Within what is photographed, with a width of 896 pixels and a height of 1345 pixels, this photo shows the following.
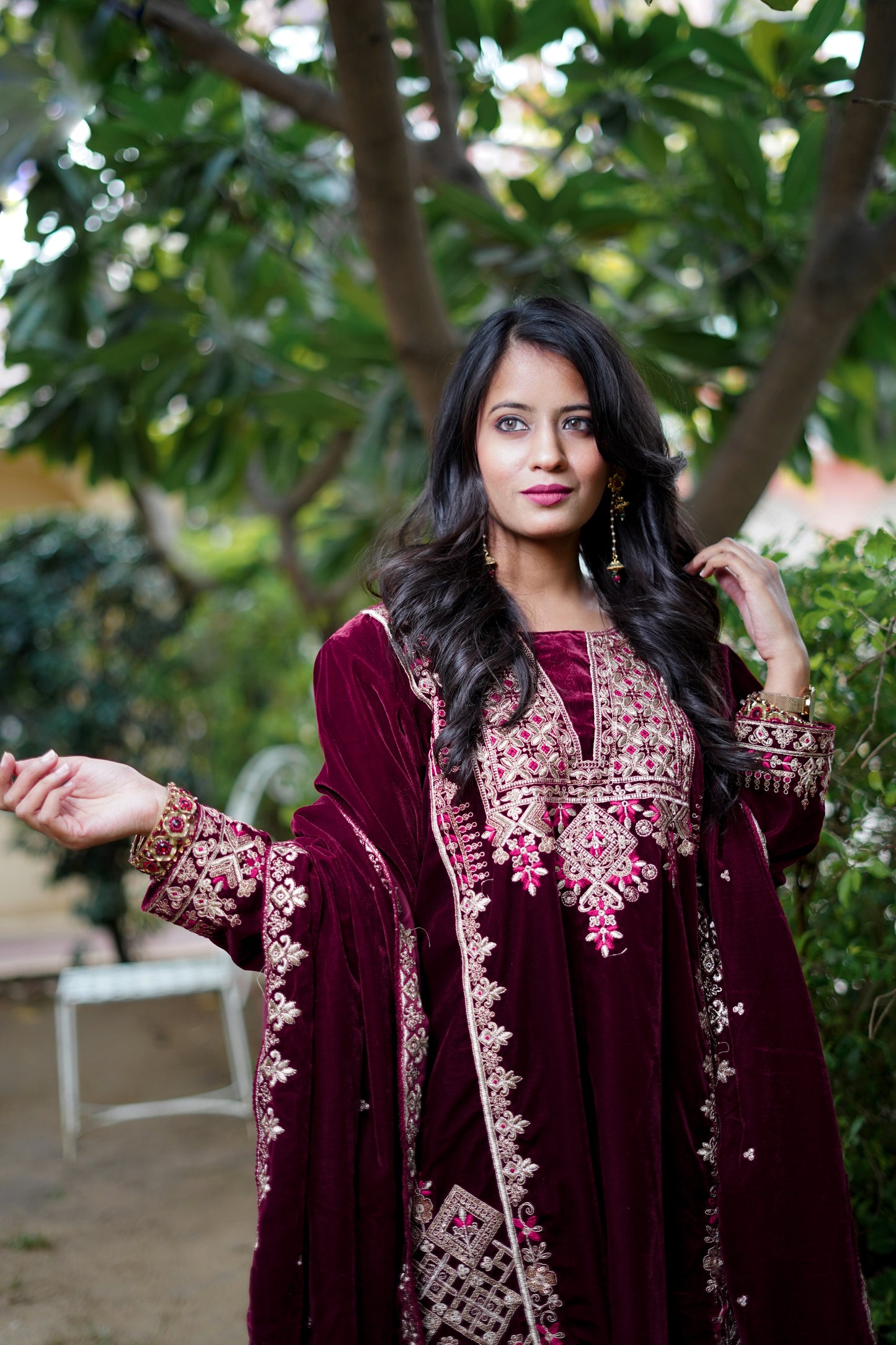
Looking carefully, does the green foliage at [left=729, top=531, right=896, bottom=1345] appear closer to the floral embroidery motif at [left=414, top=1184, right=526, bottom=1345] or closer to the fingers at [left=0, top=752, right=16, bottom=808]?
the floral embroidery motif at [left=414, top=1184, right=526, bottom=1345]

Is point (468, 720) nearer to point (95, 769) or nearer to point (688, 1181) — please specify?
point (95, 769)

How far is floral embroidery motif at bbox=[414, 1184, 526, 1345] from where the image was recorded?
4.71 feet

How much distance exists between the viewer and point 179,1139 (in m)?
3.79

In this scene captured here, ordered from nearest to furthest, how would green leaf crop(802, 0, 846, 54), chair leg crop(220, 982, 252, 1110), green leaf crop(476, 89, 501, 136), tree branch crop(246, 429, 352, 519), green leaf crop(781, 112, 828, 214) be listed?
green leaf crop(802, 0, 846, 54) → green leaf crop(781, 112, 828, 214) → green leaf crop(476, 89, 501, 136) → chair leg crop(220, 982, 252, 1110) → tree branch crop(246, 429, 352, 519)

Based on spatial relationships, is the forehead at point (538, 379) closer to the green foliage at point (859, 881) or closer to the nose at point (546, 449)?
the nose at point (546, 449)

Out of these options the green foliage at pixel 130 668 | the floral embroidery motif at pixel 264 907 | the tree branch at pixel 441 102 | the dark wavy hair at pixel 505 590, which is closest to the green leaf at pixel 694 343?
the tree branch at pixel 441 102

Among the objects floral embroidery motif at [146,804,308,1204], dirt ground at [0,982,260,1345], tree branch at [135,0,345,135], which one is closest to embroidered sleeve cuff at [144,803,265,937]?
floral embroidery motif at [146,804,308,1204]

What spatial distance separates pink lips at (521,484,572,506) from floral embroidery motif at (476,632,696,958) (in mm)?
232

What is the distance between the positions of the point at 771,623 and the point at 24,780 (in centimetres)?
98

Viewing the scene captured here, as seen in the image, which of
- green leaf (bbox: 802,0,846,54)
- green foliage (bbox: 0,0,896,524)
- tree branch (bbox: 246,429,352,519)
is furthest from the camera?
tree branch (bbox: 246,429,352,519)

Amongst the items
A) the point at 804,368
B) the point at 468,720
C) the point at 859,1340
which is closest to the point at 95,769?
the point at 468,720

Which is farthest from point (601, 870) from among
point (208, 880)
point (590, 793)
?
point (208, 880)

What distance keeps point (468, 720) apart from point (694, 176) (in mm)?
2511

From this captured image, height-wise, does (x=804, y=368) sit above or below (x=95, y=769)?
above
